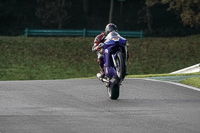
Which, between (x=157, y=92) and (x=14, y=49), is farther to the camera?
(x=14, y=49)

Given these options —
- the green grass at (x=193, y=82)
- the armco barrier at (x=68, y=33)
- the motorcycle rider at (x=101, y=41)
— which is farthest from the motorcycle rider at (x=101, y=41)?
the armco barrier at (x=68, y=33)

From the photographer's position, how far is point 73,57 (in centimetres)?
4309

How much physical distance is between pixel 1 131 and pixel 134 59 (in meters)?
32.5

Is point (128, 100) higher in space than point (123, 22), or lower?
lower

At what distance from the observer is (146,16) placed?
6066 cm

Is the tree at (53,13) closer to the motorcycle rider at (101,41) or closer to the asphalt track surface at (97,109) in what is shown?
the asphalt track surface at (97,109)

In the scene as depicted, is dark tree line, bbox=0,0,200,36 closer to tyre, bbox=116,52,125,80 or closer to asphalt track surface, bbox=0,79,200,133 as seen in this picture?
asphalt track surface, bbox=0,79,200,133

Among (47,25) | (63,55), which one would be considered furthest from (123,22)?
(63,55)

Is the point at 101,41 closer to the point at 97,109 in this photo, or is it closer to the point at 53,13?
the point at 97,109

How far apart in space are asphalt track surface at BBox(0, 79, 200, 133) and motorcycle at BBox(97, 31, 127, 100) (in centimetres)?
28

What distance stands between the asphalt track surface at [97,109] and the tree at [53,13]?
39418mm

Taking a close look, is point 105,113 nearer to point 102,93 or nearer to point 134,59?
point 102,93

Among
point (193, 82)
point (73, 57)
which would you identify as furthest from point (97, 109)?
point (73, 57)

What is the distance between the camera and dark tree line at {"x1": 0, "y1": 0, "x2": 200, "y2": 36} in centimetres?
5788
